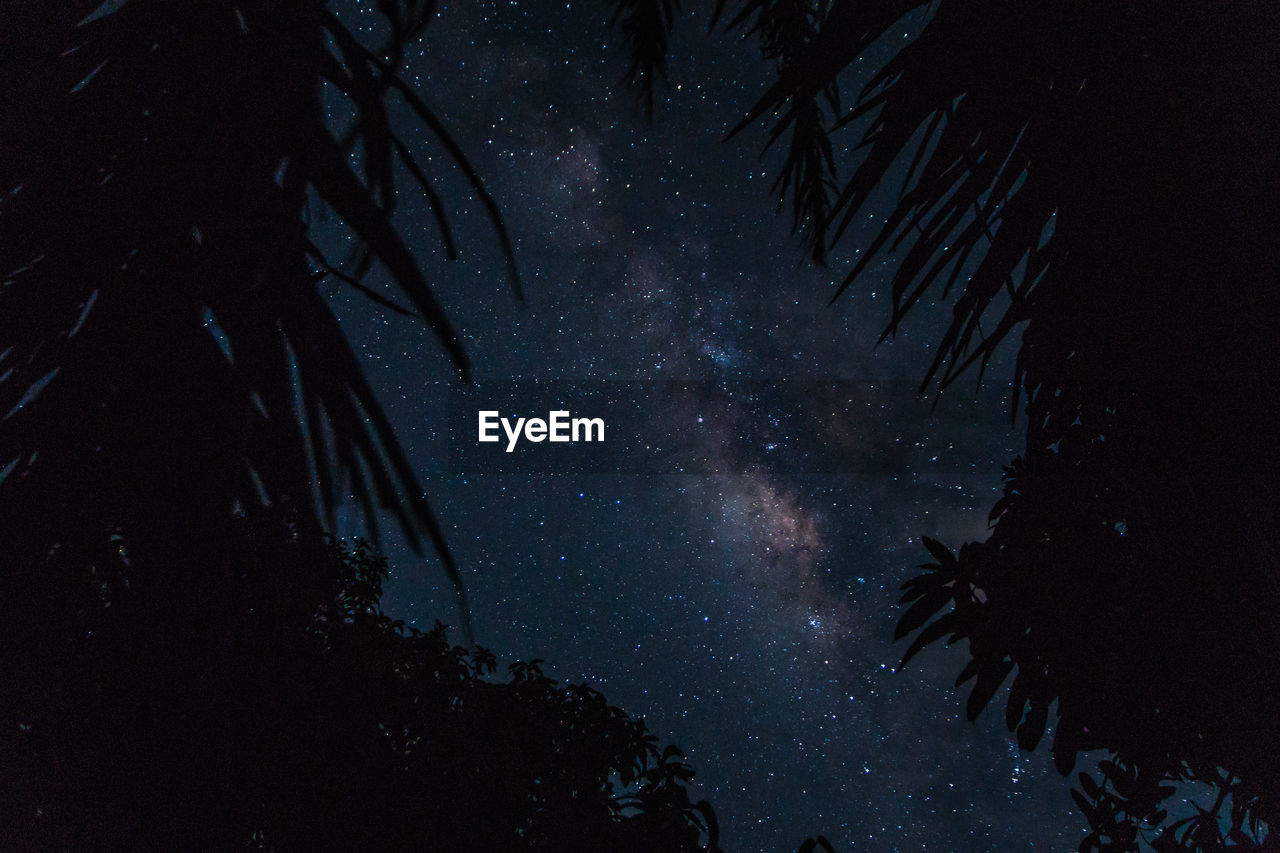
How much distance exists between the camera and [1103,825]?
78.7 inches

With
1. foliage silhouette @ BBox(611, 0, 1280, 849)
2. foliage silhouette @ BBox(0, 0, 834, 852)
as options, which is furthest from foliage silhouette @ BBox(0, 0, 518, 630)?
foliage silhouette @ BBox(611, 0, 1280, 849)

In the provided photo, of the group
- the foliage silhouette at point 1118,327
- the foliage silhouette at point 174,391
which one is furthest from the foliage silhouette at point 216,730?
the foliage silhouette at point 1118,327

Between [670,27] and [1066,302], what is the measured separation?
1.50 metres

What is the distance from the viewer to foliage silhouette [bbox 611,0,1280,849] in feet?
4.43

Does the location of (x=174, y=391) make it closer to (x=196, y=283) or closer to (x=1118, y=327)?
(x=196, y=283)

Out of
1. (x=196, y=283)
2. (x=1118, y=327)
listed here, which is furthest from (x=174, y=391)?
(x=1118, y=327)

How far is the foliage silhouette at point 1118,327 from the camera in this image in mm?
1350

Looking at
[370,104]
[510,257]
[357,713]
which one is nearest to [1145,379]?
[510,257]

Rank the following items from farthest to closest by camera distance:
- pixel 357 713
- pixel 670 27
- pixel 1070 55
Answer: pixel 670 27 → pixel 357 713 → pixel 1070 55

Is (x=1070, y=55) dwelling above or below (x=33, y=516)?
above

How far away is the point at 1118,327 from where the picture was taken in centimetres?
159

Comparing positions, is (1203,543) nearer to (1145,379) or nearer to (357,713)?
(1145,379)

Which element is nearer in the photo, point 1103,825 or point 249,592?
point 249,592

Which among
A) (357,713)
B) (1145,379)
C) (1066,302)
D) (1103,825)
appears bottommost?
(1103,825)
